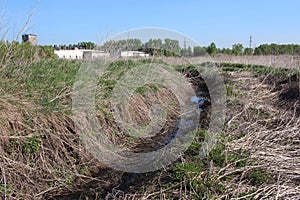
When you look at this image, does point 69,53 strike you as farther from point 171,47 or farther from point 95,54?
point 95,54

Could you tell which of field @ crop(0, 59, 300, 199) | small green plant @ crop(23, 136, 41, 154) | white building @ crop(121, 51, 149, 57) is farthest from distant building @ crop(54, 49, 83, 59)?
small green plant @ crop(23, 136, 41, 154)

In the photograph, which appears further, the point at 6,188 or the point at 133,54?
the point at 133,54

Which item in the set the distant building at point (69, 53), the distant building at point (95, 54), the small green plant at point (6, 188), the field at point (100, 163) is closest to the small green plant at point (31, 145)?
the field at point (100, 163)

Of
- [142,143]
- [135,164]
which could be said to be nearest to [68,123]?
[135,164]

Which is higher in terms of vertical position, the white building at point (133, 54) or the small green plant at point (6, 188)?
the white building at point (133, 54)

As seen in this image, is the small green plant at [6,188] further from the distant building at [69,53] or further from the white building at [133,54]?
the distant building at [69,53]

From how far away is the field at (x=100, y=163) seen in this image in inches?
104

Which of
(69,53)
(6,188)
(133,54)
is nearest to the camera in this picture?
(6,188)

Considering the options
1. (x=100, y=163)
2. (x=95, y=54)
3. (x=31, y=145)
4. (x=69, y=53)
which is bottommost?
(x=100, y=163)

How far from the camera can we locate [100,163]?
373 centimetres

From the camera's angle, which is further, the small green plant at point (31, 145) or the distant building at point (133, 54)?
the distant building at point (133, 54)

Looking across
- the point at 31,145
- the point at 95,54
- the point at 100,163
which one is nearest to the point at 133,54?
the point at 95,54

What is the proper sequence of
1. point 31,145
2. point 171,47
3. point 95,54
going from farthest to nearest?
point 171,47, point 95,54, point 31,145

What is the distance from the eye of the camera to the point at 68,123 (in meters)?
3.65
